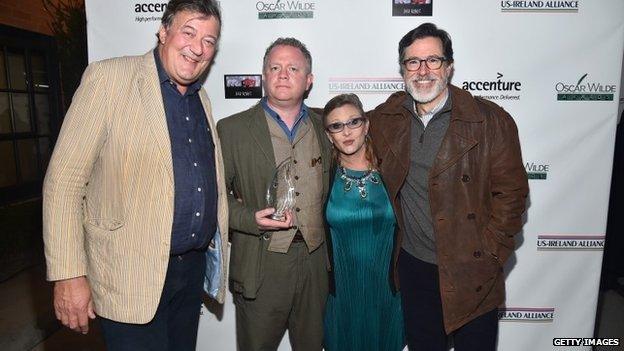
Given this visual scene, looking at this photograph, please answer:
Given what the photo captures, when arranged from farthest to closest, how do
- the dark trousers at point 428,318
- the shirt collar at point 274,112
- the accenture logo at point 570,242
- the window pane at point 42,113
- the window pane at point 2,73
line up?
1. the window pane at point 42,113
2. the window pane at point 2,73
3. the accenture logo at point 570,242
4. the shirt collar at point 274,112
5. the dark trousers at point 428,318

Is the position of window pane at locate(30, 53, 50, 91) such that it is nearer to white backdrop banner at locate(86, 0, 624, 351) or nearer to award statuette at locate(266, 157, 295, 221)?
white backdrop banner at locate(86, 0, 624, 351)

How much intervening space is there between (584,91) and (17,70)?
6.48 metres

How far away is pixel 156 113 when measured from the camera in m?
1.88

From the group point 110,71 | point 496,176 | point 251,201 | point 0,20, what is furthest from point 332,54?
point 0,20

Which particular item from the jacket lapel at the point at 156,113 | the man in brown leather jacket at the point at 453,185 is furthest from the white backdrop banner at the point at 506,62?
the jacket lapel at the point at 156,113

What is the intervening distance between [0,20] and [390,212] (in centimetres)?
541

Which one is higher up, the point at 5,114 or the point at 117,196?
the point at 5,114

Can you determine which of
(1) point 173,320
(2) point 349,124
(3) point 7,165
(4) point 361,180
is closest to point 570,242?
(4) point 361,180

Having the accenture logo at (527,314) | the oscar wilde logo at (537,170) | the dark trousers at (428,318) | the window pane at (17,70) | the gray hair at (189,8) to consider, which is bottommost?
the accenture logo at (527,314)

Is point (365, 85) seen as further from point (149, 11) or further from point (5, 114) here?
point (5, 114)

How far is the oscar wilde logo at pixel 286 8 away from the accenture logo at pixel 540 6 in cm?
149

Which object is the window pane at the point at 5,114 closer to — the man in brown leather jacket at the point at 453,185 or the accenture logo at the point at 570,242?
the man in brown leather jacket at the point at 453,185

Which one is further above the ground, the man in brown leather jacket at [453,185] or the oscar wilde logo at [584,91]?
the oscar wilde logo at [584,91]

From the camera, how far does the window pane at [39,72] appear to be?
568 centimetres
